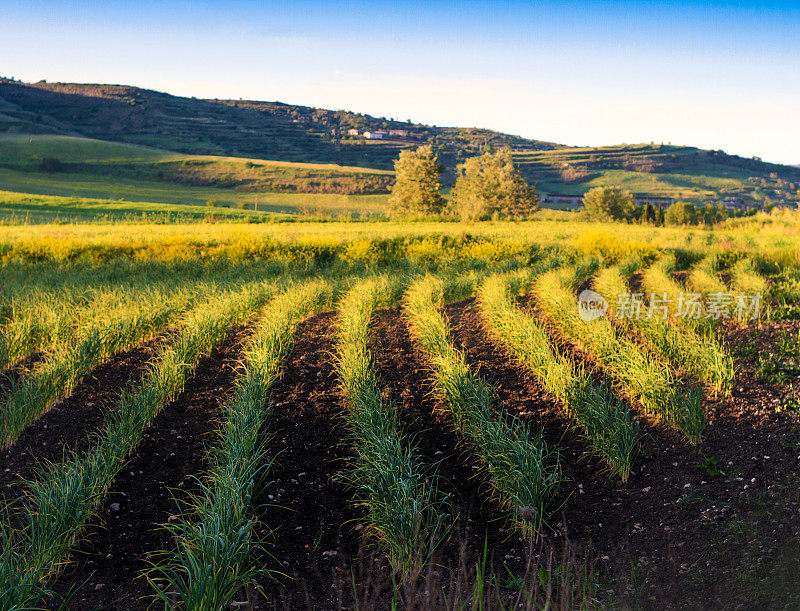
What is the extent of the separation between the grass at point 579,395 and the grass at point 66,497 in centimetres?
337

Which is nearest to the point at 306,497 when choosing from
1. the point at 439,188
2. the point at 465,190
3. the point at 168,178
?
the point at 439,188

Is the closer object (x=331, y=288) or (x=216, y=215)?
(x=331, y=288)

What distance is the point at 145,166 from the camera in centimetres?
6575

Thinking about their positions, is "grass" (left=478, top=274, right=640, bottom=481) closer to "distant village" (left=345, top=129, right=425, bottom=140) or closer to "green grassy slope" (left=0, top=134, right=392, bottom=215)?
"green grassy slope" (left=0, top=134, right=392, bottom=215)

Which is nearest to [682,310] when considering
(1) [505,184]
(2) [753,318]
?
(2) [753,318]

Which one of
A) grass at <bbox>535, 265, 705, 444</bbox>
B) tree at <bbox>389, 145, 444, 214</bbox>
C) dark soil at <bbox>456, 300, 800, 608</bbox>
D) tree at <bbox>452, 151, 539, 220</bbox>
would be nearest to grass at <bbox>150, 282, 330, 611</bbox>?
dark soil at <bbox>456, 300, 800, 608</bbox>

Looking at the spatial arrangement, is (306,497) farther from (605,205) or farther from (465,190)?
(605,205)

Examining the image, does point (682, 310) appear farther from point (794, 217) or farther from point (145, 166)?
point (145, 166)

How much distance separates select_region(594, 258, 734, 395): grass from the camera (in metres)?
5.31

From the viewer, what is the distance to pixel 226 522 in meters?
3.00

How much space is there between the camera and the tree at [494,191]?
4175 cm

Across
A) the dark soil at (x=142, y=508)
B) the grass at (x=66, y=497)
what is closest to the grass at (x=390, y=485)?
the dark soil at (x=142, y=508)

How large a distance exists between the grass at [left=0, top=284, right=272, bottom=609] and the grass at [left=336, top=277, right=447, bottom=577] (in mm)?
1566

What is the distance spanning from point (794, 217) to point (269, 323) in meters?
24.5
